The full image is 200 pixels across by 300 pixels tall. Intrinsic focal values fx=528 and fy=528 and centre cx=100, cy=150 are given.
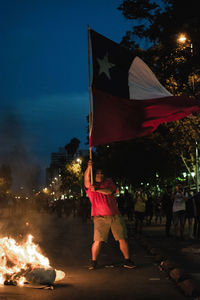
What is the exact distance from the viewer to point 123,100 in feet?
32.6

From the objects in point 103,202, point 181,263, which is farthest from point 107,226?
point 181,263

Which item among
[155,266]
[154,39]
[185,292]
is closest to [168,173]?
[154,39]

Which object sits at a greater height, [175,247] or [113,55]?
[113,55]

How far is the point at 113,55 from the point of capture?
992 centimetres

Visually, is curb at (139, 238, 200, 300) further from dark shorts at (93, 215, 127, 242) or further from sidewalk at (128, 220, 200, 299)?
dark shorts at (93, 215, 127, 242)

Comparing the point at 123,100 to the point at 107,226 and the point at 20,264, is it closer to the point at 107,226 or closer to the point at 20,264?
the point at 107,226

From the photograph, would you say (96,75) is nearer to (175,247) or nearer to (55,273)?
(55,273)

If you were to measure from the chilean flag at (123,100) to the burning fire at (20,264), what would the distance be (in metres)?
2.27

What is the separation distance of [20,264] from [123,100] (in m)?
3.52

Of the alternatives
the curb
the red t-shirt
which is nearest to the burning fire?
the red t-shirt

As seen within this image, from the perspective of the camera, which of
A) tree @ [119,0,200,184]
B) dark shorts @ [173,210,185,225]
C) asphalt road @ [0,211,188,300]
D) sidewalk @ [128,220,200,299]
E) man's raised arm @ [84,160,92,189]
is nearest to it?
asphalt road @ [0,211,188,300]

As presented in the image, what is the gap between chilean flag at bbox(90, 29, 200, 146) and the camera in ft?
31.7

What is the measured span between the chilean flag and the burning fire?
7.44 ft

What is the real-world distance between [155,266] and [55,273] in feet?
10.4
